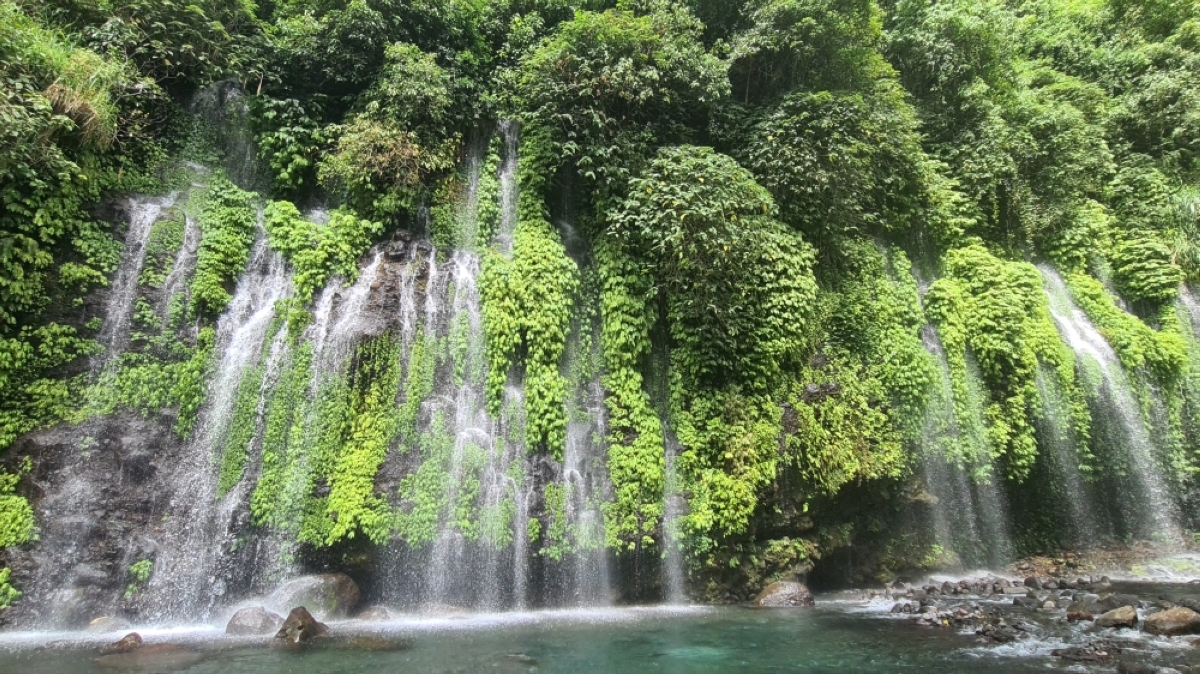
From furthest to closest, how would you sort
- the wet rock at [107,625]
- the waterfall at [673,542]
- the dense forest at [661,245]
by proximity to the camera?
the waterfall at [673,542] < the dense forest at [661,245] < the wet rock at [107,625]

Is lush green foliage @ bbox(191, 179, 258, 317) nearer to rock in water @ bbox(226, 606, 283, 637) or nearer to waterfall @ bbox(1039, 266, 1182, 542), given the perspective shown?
rock in water @ bbox(226, 606, 283, 637)

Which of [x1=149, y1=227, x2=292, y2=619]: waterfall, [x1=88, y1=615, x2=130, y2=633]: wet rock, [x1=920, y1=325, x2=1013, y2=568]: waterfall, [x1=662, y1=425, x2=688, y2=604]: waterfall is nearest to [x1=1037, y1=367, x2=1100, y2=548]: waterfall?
[x1=920, y1=325, x2=1013, y2=568]: waterfall

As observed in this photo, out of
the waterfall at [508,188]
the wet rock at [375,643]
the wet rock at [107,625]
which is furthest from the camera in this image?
the waterfall at [508,188]

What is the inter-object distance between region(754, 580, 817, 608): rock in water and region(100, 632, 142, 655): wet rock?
8966 millimetres

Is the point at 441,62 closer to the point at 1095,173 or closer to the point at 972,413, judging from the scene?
the point at 972,413

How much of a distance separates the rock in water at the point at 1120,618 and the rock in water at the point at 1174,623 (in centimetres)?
17

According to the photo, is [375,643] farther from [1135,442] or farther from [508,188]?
[1135,442]

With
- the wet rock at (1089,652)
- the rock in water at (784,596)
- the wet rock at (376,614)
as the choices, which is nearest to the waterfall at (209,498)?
the wet rock at (376,614)

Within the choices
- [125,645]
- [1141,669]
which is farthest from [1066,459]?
[125,645]

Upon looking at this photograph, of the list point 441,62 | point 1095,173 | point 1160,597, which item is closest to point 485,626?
point 1160,597

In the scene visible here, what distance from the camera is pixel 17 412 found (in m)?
8.98

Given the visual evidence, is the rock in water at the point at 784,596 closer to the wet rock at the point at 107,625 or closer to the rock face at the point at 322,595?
the rock face at the point at 322,595

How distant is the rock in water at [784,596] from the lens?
10133 mm

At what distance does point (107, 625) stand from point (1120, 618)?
560 inches
